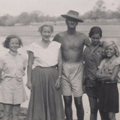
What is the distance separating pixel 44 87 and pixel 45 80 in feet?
0.33

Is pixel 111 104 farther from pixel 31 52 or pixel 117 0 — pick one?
pixel 117 0

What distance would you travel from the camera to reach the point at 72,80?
10.5 feet

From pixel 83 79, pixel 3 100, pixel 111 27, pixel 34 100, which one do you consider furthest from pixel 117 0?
pixel 3 100

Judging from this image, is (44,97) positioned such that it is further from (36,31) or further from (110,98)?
(36,31)

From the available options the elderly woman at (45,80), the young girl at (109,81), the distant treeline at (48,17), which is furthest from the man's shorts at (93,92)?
the distant treeline at (48,17)

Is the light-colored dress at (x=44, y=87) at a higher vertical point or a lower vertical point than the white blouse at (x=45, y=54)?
lower

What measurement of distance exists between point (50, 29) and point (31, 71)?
628 millimetres

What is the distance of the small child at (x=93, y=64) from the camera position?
3029mm

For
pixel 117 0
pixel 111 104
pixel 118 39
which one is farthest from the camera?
pixel 118 39

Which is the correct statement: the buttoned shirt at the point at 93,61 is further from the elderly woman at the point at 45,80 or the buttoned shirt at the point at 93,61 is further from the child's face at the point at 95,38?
the elderly woman at the point at 45,80

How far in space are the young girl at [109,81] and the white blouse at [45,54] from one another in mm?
627

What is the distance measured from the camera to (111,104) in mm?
2783

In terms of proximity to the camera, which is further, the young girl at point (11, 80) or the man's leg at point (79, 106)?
the man's leg at point (79, 106)

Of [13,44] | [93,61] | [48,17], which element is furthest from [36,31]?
[93,61]
